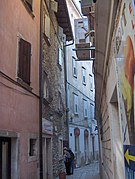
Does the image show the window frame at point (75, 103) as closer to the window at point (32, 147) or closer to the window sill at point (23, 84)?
the window at point (32, 147)

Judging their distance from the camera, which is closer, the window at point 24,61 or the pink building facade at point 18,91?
the pink building facade at point 18,91

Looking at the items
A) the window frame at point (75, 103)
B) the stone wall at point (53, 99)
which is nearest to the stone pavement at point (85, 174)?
the stone wall at point (53, 99)

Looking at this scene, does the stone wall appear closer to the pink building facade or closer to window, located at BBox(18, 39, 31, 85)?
the pink building facade

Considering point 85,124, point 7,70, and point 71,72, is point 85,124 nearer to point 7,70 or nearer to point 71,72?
point 71,72

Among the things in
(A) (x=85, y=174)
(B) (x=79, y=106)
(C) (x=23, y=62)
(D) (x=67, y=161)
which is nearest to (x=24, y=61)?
(C) (x=23, y=62)

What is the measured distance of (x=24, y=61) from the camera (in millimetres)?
8531

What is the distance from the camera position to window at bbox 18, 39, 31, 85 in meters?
8.19

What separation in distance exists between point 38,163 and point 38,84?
8.83 ft

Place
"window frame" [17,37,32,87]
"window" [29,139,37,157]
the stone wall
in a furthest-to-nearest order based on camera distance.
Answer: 1. the stone wall
2. "window" [29,139,37,157]
3. "window frame" [17,37,32,87]

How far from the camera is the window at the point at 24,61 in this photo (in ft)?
26.9

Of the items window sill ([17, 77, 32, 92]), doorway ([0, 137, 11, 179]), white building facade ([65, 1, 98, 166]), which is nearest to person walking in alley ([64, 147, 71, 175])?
white building facade ([65, 1, 98, 166])

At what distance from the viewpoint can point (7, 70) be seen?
7098mm

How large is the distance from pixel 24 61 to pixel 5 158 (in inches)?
112

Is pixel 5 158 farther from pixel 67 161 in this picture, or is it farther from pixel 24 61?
pixel 67 161
